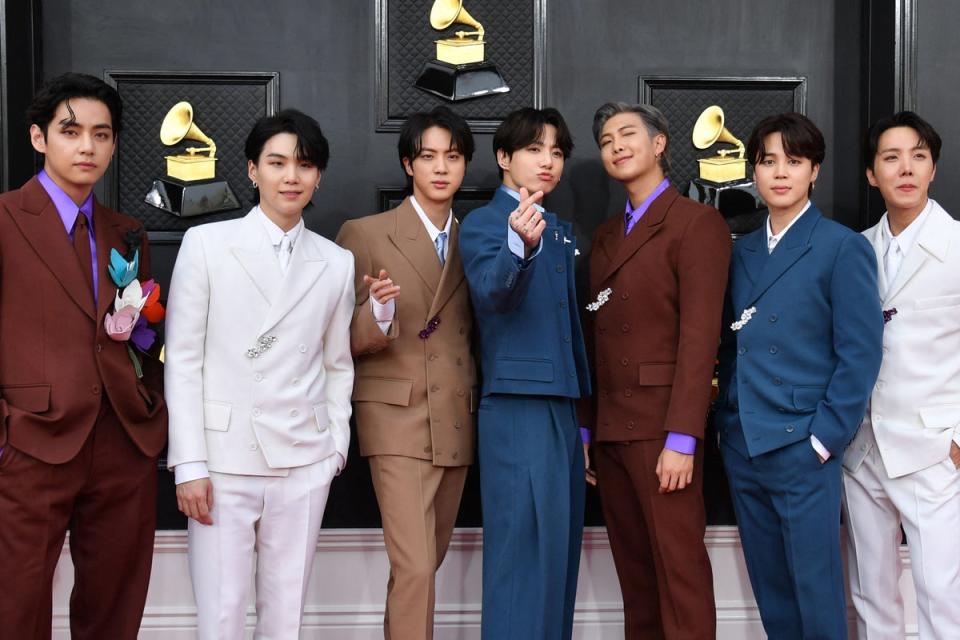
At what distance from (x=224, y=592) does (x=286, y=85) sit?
5.92ft

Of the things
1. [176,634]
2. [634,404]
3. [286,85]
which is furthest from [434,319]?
[176,634]

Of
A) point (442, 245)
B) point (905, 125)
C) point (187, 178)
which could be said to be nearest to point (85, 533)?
point (442, 245)

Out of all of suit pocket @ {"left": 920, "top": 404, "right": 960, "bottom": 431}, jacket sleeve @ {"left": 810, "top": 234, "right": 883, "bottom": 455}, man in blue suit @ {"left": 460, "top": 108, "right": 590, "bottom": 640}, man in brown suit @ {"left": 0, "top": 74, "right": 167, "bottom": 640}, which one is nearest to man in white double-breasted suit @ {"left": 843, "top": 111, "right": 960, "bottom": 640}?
suit pocket @ {"left": 920, "top": 404, "right": 960, "bottom": 431}

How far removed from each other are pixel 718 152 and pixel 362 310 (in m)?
1.57

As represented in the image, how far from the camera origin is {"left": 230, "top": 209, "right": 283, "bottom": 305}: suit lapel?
2584 millimetres

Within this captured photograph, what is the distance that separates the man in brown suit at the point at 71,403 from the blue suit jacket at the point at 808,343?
164cm

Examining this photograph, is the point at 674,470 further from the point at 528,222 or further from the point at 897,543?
the point at 528,222

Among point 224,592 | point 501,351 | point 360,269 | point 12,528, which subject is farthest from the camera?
point 360,269

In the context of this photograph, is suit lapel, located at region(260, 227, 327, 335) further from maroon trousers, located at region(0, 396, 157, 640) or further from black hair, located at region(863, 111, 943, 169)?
black hair, located at region(863, 111, 943, 169)

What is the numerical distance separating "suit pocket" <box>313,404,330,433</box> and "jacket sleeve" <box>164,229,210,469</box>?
1.00 ft

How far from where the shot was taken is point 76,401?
2377 millimetres

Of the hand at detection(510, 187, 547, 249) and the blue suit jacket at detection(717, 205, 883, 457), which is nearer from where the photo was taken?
the hand at detection(510, 187, 547, 249)

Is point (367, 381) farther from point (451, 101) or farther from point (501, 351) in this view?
point (451, 101)

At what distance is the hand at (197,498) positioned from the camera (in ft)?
8.09
